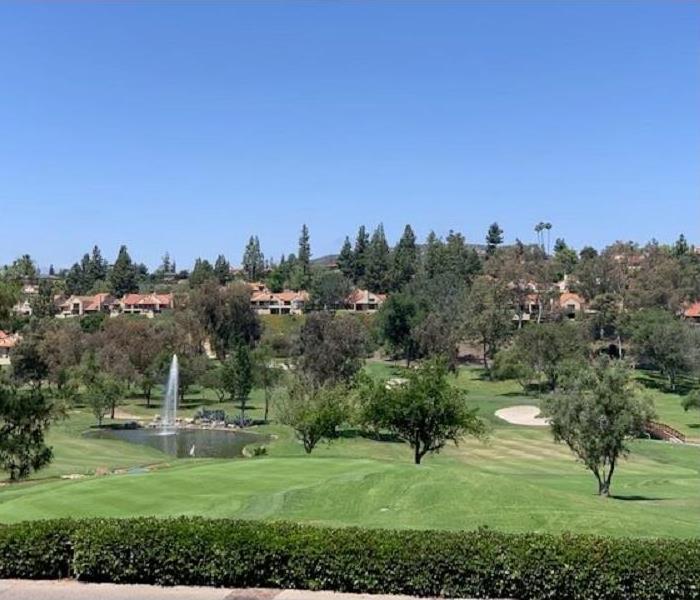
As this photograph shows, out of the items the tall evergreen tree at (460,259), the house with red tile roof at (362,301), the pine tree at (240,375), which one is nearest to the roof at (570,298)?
the tall evergreen tree at (460,259)

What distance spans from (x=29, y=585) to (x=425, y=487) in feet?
37.5

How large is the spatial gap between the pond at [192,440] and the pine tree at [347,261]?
122 m

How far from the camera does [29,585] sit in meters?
14.8

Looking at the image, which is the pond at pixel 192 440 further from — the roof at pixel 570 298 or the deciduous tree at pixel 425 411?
the roof at pixel 570 298

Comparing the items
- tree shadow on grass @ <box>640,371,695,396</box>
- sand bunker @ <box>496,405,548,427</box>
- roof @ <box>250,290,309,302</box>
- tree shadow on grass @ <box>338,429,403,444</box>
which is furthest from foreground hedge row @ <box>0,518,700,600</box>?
roof @ <box>250,290,309,302</box>

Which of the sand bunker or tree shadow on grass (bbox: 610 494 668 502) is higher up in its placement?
tree shadow on grass (bbox: 610 494 668 502)

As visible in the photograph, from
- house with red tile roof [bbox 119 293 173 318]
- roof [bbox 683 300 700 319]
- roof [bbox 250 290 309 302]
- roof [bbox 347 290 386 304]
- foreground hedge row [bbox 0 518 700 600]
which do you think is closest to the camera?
foreground hedge row [bbox 0 518 700 600]

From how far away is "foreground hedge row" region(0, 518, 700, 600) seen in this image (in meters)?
13.6

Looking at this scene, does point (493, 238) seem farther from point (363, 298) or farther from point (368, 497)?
point (368, 497)

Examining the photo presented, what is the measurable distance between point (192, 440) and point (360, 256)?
129395 mm

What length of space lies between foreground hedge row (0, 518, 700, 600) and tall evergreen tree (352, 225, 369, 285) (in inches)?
6601

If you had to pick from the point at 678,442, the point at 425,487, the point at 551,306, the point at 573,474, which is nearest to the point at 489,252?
the point at 551,306

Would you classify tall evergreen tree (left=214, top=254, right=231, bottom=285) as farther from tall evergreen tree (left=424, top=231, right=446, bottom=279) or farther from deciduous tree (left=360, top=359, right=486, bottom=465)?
deciduous tree (left=360, top=359, right=486, bottom=465)

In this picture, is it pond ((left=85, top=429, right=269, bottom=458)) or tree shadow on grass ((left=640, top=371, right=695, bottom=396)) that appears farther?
tree shadow on grass ((left=640, top=371, right=695, bottom=396))
